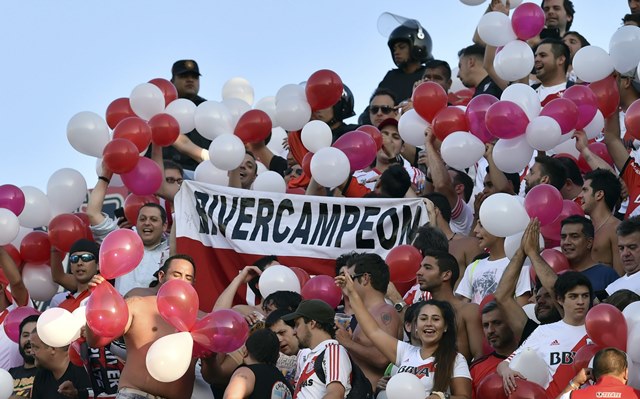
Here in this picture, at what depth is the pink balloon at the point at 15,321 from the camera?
36.2ft

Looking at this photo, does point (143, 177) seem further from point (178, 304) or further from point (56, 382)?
point (178, 304)

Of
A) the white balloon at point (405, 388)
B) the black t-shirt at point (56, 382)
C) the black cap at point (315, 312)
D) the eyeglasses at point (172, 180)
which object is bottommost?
the black t-shirt at point (56, 382)

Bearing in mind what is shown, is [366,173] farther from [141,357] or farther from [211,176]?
[141,357]

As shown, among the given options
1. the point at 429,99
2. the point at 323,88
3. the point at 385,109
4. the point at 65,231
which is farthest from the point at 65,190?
the point at 429,99

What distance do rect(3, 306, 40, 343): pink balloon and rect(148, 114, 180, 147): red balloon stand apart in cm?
212

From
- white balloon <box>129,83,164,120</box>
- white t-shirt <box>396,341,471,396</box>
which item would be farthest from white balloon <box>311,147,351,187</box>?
white t-shirt <box>396,341,471,396</box>

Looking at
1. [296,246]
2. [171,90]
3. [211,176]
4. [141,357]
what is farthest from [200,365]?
[171,90]

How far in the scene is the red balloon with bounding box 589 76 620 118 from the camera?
11.4 m

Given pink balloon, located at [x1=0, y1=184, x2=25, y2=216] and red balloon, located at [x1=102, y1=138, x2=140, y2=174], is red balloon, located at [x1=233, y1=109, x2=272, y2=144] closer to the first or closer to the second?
red balloon, located at [x1=102, y1=138, x2=140, y2=174]

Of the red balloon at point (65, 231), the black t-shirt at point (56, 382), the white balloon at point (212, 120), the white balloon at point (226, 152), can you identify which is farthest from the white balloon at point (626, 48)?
the black t-shirt at point (56, 382)

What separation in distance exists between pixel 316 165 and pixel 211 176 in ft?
4.57

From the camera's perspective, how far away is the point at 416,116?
12.1 metres

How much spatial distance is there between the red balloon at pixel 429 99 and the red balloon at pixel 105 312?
3.95m

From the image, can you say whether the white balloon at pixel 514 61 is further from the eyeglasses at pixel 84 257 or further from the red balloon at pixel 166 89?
the eyeglasses at pixel 84 257
